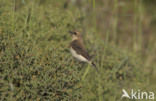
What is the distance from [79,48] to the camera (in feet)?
21.8

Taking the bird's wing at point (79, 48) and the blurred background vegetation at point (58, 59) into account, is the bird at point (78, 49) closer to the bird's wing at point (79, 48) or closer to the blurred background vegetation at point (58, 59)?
the bird's wing at point (79, 48)

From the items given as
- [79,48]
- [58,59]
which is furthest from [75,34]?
[58,59]

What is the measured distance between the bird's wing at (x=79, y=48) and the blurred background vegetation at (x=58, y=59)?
180 millimetres

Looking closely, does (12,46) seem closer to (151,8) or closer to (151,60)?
(151,60)

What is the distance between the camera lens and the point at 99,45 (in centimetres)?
700

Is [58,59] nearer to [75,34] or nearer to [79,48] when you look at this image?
[79,48]

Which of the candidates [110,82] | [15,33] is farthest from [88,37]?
[15,33]

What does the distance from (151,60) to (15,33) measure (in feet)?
16.4

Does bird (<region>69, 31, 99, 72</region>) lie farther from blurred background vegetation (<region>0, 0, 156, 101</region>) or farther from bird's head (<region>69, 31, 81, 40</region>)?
blurred background vegetation (<region>0, 0, 156, 101</region>)

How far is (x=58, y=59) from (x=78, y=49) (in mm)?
1812

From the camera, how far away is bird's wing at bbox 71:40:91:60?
6.43m

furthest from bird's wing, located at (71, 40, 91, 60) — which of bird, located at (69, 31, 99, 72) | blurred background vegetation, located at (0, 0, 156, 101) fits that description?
blurred background vegetation, located at (0, 0, 156, 101)

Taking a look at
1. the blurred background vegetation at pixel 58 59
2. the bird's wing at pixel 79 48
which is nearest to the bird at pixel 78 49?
the bird's wing at pixel 79 48

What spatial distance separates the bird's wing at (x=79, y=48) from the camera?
6432 mm
